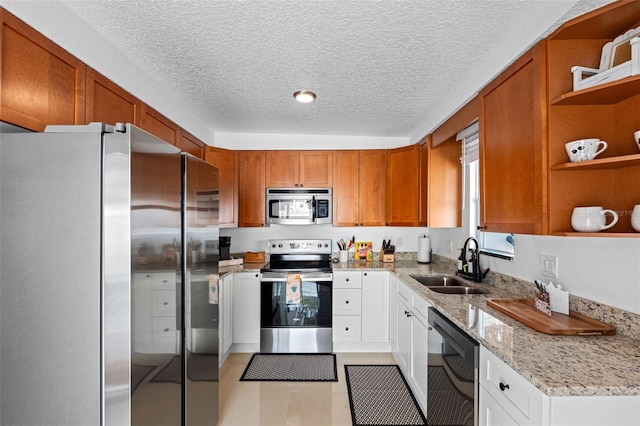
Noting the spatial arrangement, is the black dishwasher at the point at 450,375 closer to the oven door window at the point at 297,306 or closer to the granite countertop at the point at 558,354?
→ the granite countertop at the point at 558,354

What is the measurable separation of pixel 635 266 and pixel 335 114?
2434 mm

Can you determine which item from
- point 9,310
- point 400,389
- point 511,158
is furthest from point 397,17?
point 400,389

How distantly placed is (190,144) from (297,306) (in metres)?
1.89

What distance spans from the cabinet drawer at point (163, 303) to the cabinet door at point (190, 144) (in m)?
1.67

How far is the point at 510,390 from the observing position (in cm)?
119

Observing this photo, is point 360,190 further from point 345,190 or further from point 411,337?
point 411,337

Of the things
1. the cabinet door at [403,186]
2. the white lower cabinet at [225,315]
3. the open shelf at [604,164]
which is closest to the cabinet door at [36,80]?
the white lower cabinet at [225,315]

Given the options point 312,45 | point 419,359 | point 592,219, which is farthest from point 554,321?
point 312,45

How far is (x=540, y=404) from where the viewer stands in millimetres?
1031

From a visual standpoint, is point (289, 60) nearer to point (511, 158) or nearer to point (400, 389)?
point (511, 158)

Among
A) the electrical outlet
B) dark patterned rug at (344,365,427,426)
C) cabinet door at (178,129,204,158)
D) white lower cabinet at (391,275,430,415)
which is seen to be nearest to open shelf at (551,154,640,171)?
the electrical outlet

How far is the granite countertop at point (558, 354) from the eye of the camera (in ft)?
3.28

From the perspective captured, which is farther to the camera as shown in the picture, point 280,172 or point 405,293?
point 280,172

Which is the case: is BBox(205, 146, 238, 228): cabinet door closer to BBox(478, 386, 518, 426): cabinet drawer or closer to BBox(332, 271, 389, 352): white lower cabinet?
BBox(332, 271, 389, 352): white lower cabinet
